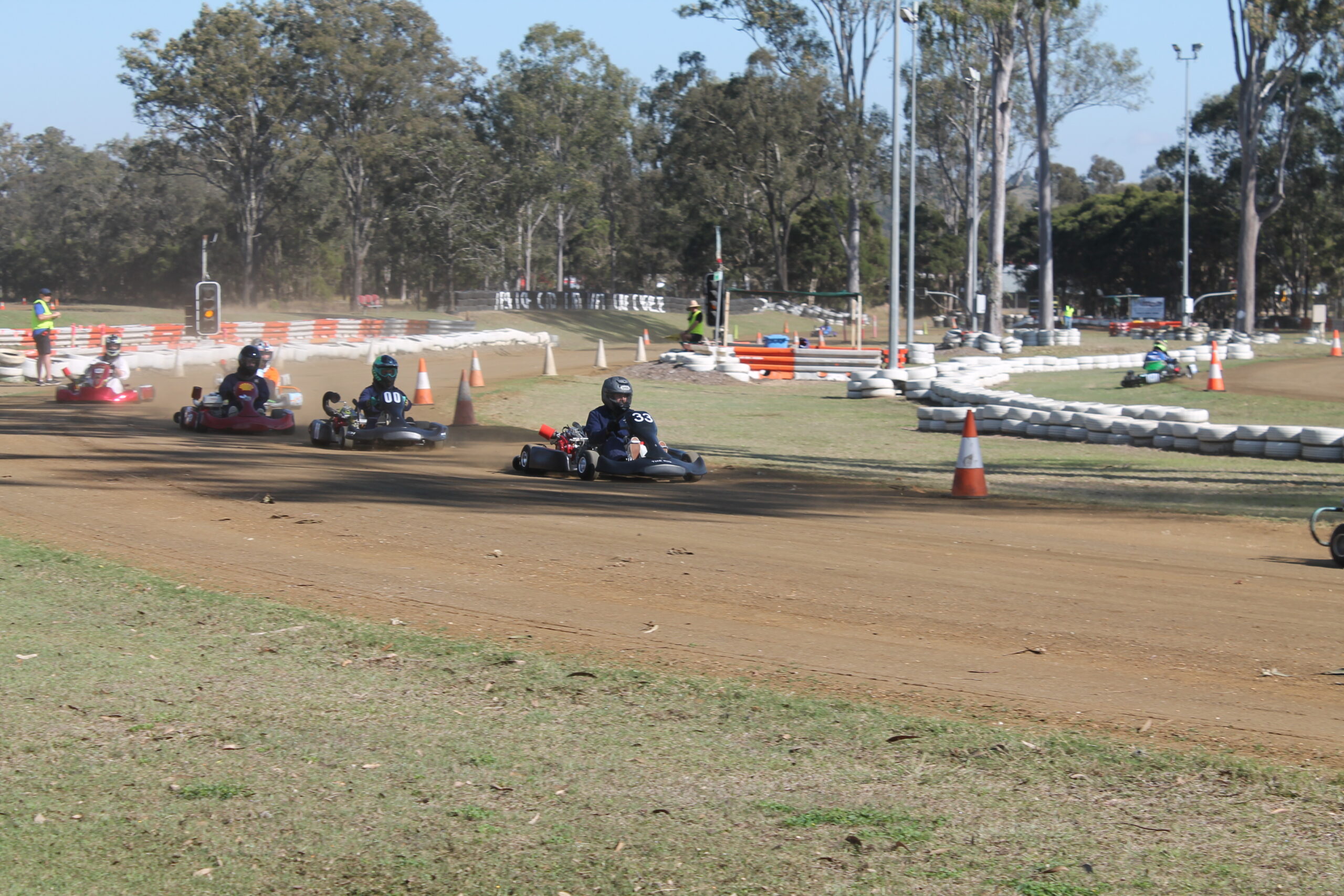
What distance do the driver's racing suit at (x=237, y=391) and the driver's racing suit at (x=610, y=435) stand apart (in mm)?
6701

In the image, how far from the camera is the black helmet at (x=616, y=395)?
1291 centimetres

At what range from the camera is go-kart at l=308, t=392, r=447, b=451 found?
15.4 m

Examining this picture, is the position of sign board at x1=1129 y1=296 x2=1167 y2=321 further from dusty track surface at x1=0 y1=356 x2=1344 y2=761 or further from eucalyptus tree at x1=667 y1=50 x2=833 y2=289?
dusty track surface at x1=0 y1=356 x2=1344 y2=761

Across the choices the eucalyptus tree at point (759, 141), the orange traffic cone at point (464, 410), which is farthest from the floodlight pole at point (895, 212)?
the eucalyptus tree at point (759, 141)

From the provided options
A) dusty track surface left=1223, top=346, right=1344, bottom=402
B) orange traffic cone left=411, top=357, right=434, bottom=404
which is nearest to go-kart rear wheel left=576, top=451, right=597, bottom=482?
orange traffic cone left=411, top=357, right=434, bottom=404

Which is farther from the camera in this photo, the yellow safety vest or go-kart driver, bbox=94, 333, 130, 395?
the yellow safety vest

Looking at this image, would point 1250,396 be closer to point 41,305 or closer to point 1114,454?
point 1114,454

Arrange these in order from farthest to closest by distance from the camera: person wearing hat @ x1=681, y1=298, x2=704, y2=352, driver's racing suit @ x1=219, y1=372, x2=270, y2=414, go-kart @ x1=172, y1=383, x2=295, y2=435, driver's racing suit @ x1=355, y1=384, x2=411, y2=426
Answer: person wearing hat @ x1=681, y1=298, x2=704, y2=352
driver's racing suit @ x1=219, y1=372, x2=270, y2=414
go-kart @ x1=172, y1=383, x2=295, y2=435
driver's racing suit @ x1=355, y1=384, x2=411, y2=426

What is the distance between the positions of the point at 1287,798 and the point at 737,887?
1.90 meters

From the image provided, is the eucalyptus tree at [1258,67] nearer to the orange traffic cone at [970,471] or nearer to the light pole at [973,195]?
the light pole at [973,195]

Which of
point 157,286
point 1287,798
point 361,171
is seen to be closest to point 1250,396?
point 1287,798

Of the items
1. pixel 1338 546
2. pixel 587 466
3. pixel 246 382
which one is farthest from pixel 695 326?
pixel 1338 546

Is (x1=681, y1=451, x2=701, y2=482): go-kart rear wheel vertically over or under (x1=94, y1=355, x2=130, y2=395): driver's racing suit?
under

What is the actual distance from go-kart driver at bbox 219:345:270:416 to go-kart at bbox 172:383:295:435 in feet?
0.07
